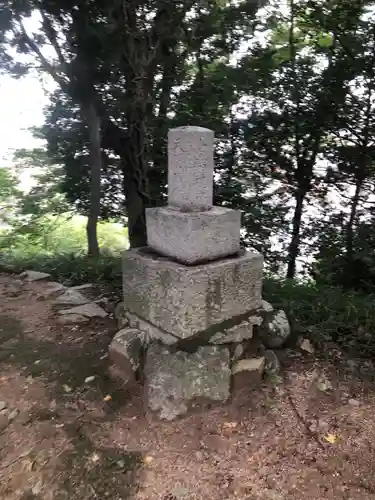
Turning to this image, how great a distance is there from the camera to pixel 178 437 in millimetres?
2125

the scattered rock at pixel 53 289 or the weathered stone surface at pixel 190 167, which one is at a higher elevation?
the weathered stone surface at pixel 190 167

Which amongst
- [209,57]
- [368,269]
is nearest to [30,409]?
[368,269]

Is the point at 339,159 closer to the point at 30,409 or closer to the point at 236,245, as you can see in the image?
Answer: the point at 236,245

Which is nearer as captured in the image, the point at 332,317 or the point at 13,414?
the point at 13,414

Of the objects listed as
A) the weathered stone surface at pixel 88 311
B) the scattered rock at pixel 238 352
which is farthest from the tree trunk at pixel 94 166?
the scattered rock at pixel 238 352

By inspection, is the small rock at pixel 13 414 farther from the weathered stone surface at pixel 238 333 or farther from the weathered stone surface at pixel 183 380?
the weathered stone surface at pixel 238 333

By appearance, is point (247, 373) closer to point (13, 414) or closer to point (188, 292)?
point (188, 292)

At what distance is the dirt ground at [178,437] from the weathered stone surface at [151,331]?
0.29 m

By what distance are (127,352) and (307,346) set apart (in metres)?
1.24

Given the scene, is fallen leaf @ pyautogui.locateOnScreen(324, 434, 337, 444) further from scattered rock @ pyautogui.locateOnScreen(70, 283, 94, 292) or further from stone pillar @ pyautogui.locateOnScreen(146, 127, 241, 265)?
scattered rock @ pyautogui.locateOnScreen(70, 283, 94, 292)

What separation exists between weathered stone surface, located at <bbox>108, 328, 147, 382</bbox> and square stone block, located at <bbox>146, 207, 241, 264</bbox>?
1.80 ft

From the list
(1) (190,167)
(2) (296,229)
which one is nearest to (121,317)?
(1) (190,167)

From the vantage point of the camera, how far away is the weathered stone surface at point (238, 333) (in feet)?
7.78

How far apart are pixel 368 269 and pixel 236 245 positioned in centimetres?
287
